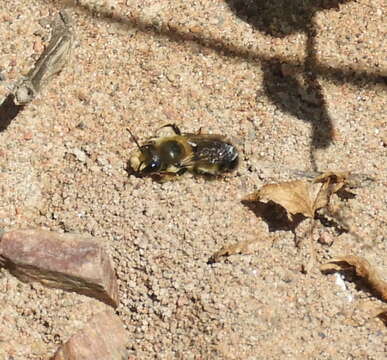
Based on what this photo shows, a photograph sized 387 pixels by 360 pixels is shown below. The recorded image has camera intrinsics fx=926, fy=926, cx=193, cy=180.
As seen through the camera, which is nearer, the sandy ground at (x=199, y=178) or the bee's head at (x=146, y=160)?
the sandy ground at (x=199, y=178)

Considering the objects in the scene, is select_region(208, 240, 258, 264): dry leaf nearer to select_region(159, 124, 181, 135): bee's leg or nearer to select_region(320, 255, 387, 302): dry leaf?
select_region(320, 255, 387, 302): dry leaf

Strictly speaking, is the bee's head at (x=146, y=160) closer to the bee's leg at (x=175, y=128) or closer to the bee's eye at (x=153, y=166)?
the bee's eye at (x=153, y=166)

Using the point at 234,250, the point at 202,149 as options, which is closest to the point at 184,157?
the point at 202,149

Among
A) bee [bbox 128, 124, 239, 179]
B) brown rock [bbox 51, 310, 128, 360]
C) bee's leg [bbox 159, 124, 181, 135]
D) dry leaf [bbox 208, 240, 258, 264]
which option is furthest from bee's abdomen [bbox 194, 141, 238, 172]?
brown rock [bbox 51, 310, 128, 360]

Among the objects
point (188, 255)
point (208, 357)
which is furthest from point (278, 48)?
point (208, 357)

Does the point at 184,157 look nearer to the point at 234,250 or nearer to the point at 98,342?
the point at 234,250

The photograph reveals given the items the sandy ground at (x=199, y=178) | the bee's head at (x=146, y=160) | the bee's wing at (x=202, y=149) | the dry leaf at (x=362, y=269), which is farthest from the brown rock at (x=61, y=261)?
the dry leaf at (x=362, y=269)
